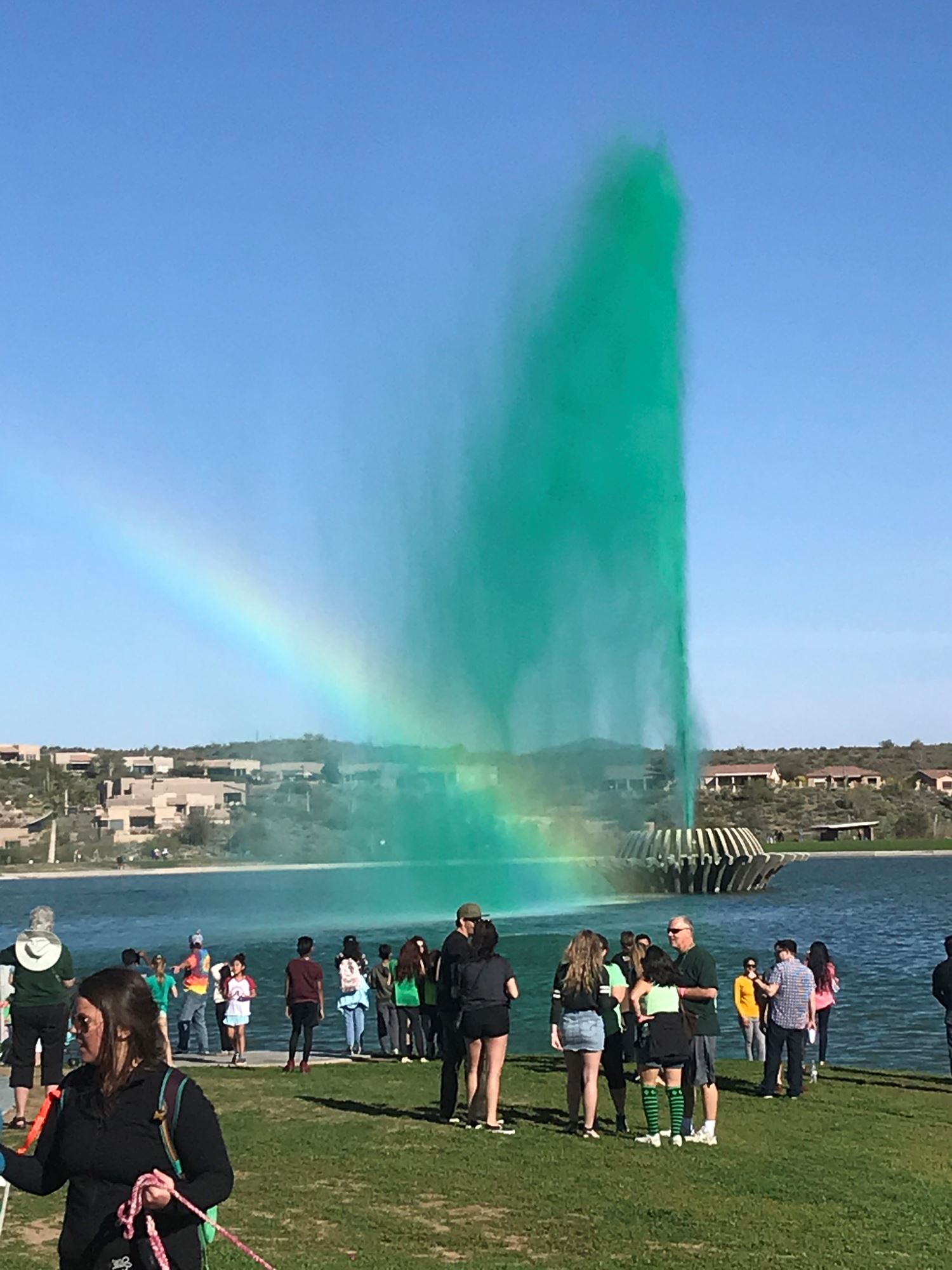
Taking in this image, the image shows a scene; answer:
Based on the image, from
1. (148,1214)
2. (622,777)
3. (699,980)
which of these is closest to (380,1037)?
(699,980)

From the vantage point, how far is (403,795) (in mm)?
78562

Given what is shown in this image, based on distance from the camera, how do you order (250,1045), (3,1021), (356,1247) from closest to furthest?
(356,1247)
(3,1021)
(250,1045)

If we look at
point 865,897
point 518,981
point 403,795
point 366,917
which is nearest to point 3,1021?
point 518,981

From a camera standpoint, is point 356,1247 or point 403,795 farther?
point 403,795

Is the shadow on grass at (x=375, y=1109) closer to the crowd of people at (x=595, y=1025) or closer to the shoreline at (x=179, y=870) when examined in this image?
the crowd of people at (x=595, y=1025)

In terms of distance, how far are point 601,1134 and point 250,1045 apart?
1356 cm

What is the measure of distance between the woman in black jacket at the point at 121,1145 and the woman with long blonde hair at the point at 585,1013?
321 inches

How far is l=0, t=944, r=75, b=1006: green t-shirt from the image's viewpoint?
1248 cm

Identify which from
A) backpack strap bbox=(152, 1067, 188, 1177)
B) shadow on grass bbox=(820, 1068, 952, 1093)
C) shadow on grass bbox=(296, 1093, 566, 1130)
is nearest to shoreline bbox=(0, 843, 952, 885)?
shadow on grass bbox=(820, 1068, 952, 1093)

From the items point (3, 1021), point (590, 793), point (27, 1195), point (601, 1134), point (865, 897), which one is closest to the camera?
point (27, 1195)

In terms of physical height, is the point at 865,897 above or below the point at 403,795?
below

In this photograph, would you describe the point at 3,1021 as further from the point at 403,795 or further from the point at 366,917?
the point at 403,795

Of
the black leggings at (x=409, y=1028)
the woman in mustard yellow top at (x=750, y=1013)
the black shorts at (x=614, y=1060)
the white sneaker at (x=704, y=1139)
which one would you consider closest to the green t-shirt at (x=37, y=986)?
the black shorts at (x=614, y=1060)

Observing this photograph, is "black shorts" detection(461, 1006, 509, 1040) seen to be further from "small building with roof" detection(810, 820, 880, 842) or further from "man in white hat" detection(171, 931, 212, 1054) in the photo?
"small building with roof" detection(810, 820, 880, 842)
